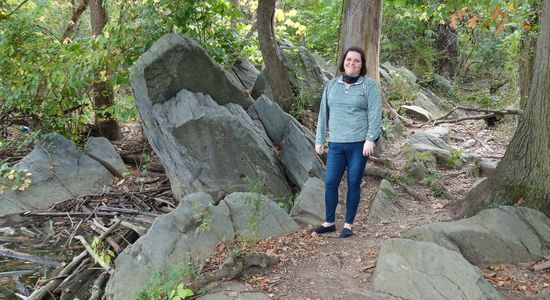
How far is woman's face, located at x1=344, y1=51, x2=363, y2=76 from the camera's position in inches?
190

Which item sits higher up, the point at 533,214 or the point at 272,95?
the point at 272,95

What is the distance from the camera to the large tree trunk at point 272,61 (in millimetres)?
9453

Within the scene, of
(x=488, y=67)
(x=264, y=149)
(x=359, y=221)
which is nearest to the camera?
(x=359, y=221)

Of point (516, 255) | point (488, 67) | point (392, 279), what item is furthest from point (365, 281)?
point (488, 67)

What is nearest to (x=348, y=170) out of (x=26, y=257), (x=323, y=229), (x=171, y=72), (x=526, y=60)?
(x=323, y=229)

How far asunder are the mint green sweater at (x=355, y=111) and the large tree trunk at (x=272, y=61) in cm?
481

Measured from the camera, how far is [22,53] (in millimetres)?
9453

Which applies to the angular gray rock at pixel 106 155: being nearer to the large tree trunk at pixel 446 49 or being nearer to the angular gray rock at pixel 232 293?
the angular gray rock at pixel 232 293

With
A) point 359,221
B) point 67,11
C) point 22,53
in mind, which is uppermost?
point 67,11

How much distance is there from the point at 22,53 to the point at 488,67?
1784 centimetres

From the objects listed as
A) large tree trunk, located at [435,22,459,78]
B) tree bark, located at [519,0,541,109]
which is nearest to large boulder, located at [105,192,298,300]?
tree bark, located at [519,0,541,109]

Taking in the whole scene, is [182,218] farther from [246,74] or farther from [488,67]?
[488,67]

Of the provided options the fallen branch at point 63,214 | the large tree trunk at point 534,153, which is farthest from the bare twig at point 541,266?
the fallen branch at point 63,214

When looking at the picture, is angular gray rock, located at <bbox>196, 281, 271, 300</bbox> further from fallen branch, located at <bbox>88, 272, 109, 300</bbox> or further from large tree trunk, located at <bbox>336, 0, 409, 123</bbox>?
large tree trunk, located at <bbox>336, 0, 409, 123</bbox>
